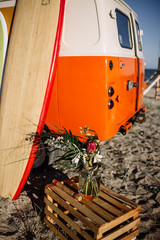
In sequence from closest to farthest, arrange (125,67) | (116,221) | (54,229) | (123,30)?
(116,221) < (54,229) < (125,67) < (123,30)

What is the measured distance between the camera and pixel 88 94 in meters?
2.56

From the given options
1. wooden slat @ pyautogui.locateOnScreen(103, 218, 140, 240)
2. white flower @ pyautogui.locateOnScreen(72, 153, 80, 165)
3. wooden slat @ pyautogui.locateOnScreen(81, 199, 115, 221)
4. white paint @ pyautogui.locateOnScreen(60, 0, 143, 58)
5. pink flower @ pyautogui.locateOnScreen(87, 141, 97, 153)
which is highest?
white paint @ pyautogui.locateOnScreen(60, 0, 143, 58)

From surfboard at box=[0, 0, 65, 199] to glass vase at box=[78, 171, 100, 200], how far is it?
869mm

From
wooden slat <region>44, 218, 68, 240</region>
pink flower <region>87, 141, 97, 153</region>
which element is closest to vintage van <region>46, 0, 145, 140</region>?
pink flower <region>87, 141, 97, 153</region>

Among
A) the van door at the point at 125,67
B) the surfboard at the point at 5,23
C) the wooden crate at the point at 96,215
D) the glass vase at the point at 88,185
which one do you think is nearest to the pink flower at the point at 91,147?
the glass vase at the point at 88,185

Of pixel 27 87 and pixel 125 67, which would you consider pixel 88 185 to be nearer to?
pixel 27 87

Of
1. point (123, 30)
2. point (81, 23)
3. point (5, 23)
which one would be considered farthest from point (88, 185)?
point (5, 23)

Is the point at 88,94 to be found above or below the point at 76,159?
above

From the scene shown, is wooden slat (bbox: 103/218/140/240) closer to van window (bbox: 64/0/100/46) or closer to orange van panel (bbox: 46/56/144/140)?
orange van panel (bbox: 46/56/144/140)

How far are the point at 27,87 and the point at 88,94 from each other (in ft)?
2.69

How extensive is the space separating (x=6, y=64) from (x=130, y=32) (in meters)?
2.13

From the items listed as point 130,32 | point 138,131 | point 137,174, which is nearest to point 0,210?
point 137,174

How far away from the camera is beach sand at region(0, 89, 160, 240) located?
2.24 meters

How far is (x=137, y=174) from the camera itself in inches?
134
